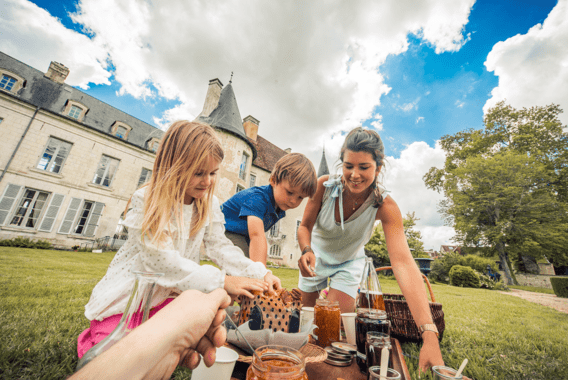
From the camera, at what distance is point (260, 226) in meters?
2.22

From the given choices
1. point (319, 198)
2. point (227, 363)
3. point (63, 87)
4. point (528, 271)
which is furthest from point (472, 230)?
point (63, 87)

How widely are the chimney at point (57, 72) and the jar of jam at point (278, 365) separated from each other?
24.1 meters

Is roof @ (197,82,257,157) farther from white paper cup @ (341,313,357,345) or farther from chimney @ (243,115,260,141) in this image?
white paper cup @ (341,313,357,345)

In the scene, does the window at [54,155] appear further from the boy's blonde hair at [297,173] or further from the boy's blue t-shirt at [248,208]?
the boy's blonde hair at [297,173]

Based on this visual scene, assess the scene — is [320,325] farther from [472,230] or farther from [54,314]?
[472,230]

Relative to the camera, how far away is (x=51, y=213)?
1382 centimetres

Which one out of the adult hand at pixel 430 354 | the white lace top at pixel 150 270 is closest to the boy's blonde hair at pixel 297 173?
the white lace top at pixel 150 270

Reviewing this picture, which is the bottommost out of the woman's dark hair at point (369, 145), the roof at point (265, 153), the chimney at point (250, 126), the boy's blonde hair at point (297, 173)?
the boy's blonde hair at point (297, 173)

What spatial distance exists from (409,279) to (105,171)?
20.0 meters

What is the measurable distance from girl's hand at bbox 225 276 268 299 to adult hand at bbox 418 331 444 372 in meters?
1.03

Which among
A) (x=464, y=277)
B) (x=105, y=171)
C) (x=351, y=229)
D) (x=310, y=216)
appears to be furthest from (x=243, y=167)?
(x=464, y=277)

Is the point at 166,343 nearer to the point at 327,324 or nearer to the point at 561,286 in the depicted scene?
the point at 327,324

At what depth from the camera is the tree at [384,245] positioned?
20.1m

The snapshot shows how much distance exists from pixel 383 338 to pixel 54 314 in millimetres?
3615
